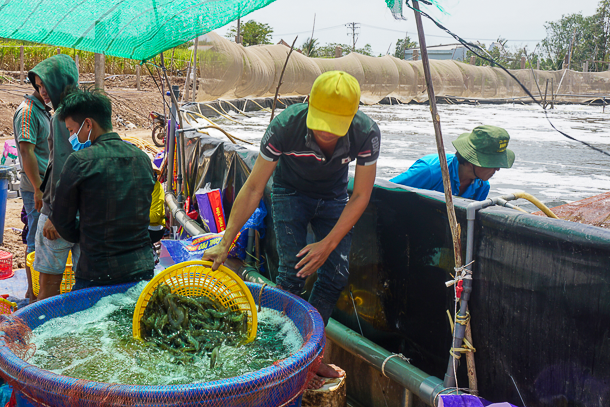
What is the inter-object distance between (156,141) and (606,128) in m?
13.3

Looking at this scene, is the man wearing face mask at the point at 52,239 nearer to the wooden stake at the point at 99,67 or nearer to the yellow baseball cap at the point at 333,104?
the yellow baseball cap at the point at 333,104

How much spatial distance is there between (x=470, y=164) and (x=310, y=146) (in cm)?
142

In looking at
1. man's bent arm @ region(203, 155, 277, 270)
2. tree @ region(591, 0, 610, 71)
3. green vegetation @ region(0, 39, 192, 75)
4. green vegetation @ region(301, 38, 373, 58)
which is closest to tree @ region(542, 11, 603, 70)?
tree @ region(591, 0, 610, 71)

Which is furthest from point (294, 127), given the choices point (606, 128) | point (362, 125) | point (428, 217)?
point (606, 128)

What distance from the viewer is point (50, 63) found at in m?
3.79

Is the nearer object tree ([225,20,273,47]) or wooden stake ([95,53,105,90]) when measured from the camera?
wooden stake ([95,53,105,90])

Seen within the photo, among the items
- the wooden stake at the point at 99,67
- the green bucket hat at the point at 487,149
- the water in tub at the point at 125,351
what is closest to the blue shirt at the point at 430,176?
the green bucket hat at the point at 487,149

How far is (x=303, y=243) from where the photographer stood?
289cm

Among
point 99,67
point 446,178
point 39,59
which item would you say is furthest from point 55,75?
point 39,59

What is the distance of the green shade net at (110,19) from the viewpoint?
11.4ft

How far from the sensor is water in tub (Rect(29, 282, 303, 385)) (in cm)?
221

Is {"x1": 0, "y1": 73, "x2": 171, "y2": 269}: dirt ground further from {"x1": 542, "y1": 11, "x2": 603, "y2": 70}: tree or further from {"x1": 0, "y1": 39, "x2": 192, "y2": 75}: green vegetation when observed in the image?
{"x1": 542, "y1": 11, "x2": 603, "y2": 70}: tree

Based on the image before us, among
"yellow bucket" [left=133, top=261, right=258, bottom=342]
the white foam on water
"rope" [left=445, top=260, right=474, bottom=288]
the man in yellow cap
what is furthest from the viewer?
the white foam on water

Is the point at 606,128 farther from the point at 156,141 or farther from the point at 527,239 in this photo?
the point at 527,239
